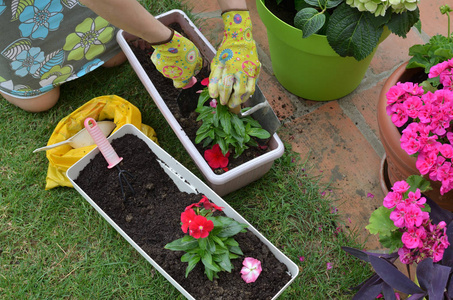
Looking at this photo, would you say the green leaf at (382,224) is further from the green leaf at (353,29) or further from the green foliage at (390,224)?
the green leaf at (353,29)

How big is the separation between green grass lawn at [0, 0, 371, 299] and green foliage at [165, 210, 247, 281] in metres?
0.30

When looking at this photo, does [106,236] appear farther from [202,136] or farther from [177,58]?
[177,58]

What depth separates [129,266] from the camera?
1572 millimetres

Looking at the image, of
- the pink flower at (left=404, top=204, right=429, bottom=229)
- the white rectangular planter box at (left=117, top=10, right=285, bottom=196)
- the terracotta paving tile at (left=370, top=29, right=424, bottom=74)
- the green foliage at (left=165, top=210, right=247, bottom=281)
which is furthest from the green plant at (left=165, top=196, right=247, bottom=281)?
the terracotta paving tile at (left=370, top=29, right=424, bottom=74)

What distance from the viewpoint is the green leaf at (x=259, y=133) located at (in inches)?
58.7

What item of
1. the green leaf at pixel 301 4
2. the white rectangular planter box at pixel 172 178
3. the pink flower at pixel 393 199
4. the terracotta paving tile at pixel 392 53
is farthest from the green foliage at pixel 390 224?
the terracotta paving tile at pixel 392 53

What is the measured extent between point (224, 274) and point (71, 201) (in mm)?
744

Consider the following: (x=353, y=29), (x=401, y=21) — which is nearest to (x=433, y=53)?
(x=401, y=21)

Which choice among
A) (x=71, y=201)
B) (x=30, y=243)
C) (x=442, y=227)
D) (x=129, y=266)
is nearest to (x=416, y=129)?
(x=442, y=227)

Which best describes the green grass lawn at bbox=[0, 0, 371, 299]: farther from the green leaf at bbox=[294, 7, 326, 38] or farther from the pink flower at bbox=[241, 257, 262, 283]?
the green leaf at bbox=[294, 7, 326, 38]

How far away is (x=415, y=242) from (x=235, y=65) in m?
0.75

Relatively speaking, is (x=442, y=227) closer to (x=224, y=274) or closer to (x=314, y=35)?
(x=224, y=274)

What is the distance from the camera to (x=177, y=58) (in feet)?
4.85

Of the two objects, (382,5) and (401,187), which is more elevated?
(382,5)
